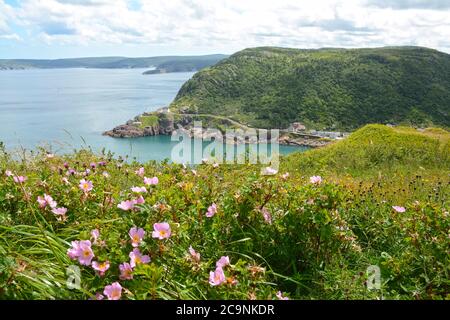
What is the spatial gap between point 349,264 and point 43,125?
9175cm

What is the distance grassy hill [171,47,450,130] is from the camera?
11988 centimetres

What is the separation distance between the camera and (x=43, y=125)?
86.9 metres

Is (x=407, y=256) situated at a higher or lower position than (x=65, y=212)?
lower

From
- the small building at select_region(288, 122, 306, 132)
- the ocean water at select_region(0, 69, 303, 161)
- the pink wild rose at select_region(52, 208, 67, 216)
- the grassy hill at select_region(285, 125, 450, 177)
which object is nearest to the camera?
the pink wild rose at select_region(52, 208, 67, 216)

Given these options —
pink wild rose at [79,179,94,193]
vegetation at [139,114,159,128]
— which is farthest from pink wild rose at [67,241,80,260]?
vegetation at [139,114,159,128]

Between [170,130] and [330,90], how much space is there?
5059cm

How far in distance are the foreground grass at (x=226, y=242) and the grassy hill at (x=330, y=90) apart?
373ft

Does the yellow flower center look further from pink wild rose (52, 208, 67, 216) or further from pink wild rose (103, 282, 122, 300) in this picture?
pink wild rose (52, 208, 67, 216)

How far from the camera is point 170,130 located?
110m

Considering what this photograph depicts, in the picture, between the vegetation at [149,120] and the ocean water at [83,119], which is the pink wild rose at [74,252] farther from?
the vegetation at [149,120]

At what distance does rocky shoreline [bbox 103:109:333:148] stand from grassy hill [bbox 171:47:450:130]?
49.3 ft

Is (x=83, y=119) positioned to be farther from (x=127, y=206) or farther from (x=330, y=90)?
(x=127, y=206)
